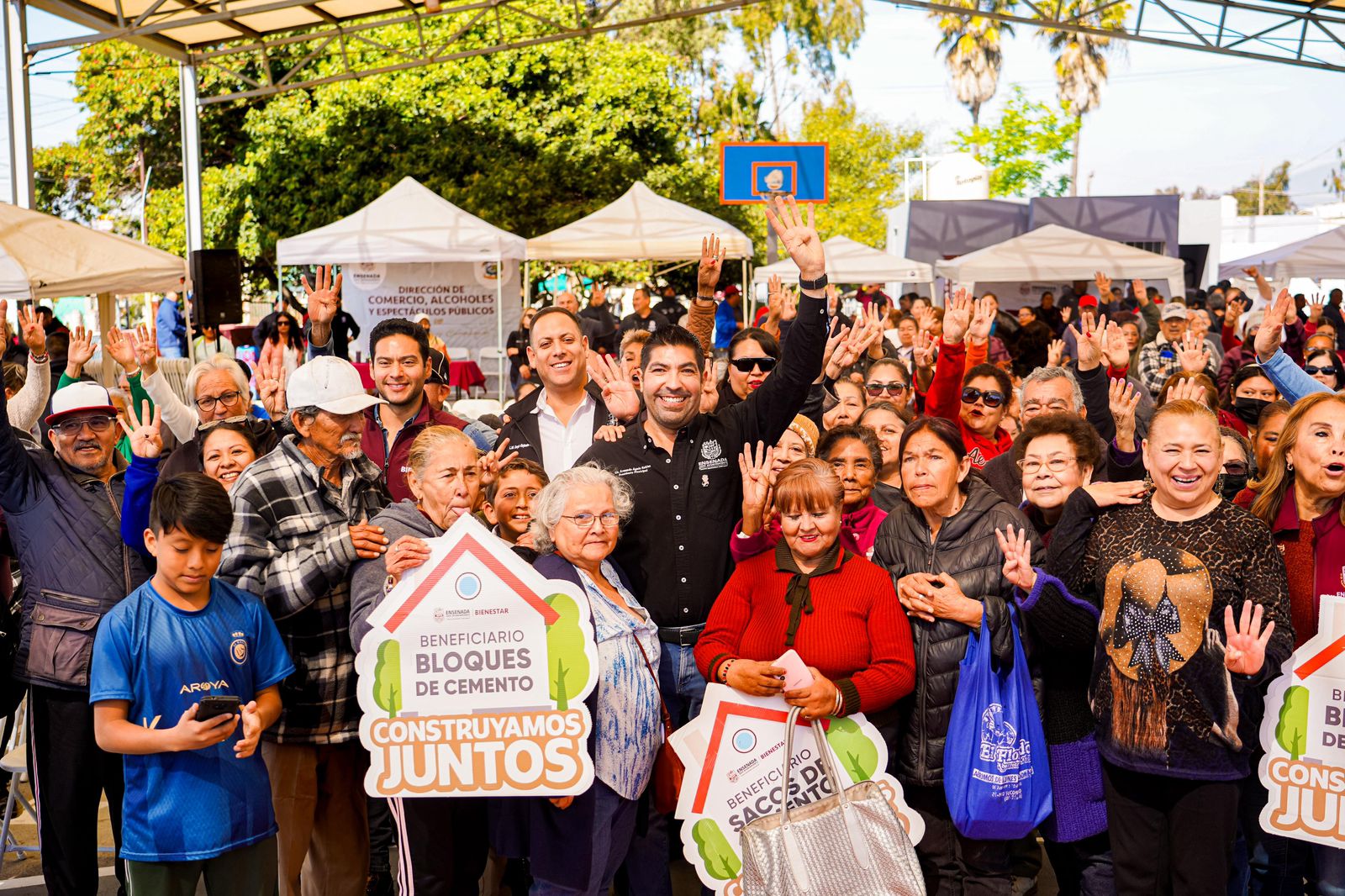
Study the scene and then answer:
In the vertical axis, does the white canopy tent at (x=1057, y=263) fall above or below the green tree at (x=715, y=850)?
above

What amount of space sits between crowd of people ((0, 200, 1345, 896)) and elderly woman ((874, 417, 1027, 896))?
0.03 feet

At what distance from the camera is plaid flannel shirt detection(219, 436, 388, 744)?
4188 mm

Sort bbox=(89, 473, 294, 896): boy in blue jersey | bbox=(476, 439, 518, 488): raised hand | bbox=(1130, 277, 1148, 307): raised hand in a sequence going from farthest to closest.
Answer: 1. bbox=(1130, 277, 1148, 307): raised hand
2. bbox=(476, 439, 518, 488): raised hand
3. bbox=(89, 473, 294, 896): boy in blue jersey

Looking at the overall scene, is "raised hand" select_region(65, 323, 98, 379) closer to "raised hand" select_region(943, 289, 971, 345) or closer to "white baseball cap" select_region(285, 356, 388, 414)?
"white baseball cap" select_region(285, 356, 388, 414)

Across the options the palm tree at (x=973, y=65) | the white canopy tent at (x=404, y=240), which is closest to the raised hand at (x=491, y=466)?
the white canopy tent at (x=404, y=240)

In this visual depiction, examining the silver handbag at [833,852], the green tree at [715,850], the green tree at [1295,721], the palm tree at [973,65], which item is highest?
the palm tree at [973,65]

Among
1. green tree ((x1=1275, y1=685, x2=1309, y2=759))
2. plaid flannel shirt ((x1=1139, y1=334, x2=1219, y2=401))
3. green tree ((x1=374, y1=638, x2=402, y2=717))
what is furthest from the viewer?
plaid flannel shirt ((x1=1139, y1=334, x2=1219, y2=401))

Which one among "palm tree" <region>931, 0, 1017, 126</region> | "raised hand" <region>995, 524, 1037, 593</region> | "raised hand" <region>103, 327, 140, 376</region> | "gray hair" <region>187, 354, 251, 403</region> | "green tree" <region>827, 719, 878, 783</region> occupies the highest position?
"palm tree" <region>931, 0, 1017, 126</region>

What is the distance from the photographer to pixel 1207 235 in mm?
37281

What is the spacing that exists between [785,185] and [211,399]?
1061 centimetres

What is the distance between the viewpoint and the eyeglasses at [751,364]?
6629mm

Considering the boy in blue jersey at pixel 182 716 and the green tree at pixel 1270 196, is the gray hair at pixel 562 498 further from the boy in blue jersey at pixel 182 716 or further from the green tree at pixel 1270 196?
the green tree at pixel 1270 196

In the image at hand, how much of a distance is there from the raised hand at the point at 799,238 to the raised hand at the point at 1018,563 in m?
1.09

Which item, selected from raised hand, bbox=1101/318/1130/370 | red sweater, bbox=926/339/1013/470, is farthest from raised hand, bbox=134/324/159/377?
raised hand, bbox=1101/318/1130/370
